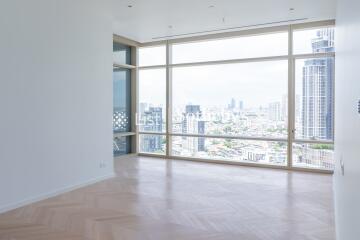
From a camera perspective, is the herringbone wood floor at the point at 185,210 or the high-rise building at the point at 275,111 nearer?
the herringbone wood floor at the point at 185,210

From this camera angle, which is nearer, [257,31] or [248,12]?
[248,12]

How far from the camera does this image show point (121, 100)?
345 inches

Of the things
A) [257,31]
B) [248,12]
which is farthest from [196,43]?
[248,12]

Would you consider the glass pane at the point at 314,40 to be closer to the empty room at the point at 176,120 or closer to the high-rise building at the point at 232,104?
the empty room at the point at 176,120

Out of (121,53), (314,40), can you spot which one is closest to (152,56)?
(121,53)

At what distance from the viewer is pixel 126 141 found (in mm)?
8945

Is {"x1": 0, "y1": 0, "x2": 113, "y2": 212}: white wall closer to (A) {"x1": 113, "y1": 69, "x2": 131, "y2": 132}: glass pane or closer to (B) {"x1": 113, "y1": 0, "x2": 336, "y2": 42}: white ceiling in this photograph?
(B) {"x1": 113, "y1": 0, "x2": 336, "y2": 42}: white ceiling

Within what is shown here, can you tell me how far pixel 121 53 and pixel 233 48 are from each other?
3.11m

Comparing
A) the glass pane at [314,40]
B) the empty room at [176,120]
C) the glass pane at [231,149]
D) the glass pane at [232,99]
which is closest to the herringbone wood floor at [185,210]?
the empty room at [176,120]

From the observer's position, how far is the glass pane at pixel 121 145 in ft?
27.9

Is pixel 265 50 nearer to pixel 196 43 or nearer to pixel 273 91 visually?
pixel 273 91

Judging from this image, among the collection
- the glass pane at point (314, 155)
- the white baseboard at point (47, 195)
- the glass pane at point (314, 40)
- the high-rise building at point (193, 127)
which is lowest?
the white baseboard at point (47, 195)

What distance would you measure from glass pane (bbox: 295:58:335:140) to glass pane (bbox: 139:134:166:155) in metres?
3.63

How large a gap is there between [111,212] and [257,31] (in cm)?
545
